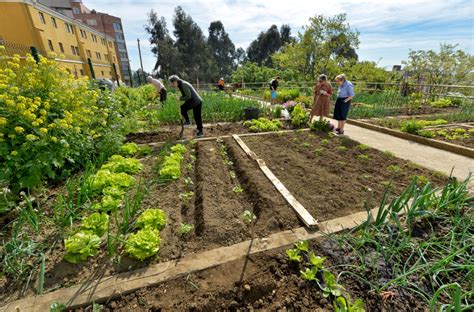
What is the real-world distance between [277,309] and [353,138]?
505cm

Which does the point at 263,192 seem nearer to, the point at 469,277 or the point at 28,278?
the point at 469,277

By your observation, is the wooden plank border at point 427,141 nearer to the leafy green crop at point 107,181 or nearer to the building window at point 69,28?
the leafy green crop at point 107,181

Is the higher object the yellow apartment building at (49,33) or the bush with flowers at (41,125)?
the yellow apartment building at (49,33)

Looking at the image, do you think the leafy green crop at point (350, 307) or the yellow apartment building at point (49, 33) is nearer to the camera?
the leafy green crop at point (350, 307)

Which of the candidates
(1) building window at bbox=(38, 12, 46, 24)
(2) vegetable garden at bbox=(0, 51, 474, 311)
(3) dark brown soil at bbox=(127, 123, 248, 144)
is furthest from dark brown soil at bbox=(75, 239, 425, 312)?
(1) building window at bbox=(38, 12, 46, 24)

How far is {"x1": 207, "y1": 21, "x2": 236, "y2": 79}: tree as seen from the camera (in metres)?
50.4

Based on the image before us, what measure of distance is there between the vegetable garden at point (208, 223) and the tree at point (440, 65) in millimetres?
20171

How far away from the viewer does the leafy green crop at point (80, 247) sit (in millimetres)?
1813

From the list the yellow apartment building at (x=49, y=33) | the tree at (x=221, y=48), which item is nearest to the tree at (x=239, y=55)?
the tree at (x=221, y=48)

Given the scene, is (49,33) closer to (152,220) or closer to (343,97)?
(343,97)

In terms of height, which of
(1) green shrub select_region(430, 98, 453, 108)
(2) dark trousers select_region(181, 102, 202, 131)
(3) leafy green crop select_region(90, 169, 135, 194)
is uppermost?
→ (2) dark trousers select_region(181, 102, 202, 131)

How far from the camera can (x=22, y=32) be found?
17.5m

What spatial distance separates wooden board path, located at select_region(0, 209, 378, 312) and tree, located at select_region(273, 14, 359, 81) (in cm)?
2080

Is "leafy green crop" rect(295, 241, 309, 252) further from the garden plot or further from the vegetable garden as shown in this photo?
the garden plot
